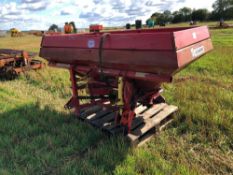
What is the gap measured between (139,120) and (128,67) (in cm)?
102

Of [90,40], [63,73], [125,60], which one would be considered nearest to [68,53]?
[90,40]

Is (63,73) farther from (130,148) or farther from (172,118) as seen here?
(130,148)

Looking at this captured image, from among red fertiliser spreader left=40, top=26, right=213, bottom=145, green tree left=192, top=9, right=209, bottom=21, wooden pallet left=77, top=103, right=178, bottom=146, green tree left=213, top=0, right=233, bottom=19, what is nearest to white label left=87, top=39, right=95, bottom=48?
red fertiliser spreader left=40, top=26, right=213, bottom=145

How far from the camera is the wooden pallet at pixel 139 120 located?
12.8 feet

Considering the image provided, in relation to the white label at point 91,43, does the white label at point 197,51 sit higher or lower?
lower

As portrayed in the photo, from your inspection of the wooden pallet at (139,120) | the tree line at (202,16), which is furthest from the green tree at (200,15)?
the wooden pallet at (139,120)

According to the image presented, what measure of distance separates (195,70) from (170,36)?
562cm

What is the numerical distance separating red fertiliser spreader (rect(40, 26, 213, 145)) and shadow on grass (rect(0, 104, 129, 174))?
0.89 feet

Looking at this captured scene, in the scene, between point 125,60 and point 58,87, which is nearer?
point 125,60

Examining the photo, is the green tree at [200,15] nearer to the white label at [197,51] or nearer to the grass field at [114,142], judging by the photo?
the grass field at [114,142]

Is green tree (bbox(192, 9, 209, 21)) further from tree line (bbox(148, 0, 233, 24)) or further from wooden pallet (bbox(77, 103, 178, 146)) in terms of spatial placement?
wooden pallet (bbox(77, 103, 178, 146))

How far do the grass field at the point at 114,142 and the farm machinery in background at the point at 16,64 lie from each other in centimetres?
261

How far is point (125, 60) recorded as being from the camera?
343 centimetres

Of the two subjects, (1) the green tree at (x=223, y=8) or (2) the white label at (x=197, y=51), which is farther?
(1) the green tree at (x=223, y=8)
